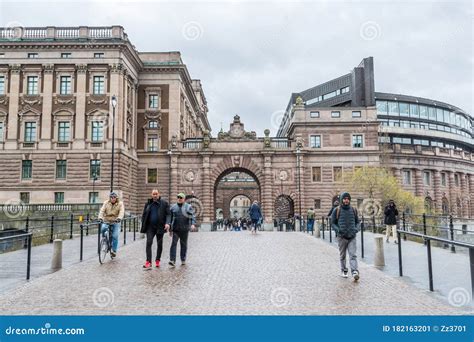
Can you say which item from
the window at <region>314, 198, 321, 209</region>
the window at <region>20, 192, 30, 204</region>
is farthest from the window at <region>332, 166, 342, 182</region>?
the window at <region>20, 192, 30, 204</region>

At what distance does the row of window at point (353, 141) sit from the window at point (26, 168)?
2884cm

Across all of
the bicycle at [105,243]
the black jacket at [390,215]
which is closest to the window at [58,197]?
the bicycle at [105,243]

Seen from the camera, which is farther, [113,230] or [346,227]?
[113,230]

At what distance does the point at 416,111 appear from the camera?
71.1 metres

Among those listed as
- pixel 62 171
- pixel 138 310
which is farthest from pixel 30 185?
pixel 138 310

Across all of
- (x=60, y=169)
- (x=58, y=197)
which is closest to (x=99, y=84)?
(x=60, y=169)

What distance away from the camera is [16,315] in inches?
271

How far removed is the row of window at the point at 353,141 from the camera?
47.9 meters

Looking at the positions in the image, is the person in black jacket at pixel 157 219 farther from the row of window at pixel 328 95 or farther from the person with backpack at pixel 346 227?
the row of window at pixel 328 95

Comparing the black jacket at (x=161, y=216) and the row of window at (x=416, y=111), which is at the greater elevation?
the row of window at (x=416, y=111)

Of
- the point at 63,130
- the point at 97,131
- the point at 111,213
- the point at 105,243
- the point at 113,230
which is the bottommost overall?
the point at 105,243

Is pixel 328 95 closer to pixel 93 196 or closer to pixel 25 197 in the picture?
pixel 93 196

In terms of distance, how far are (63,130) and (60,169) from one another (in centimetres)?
384
